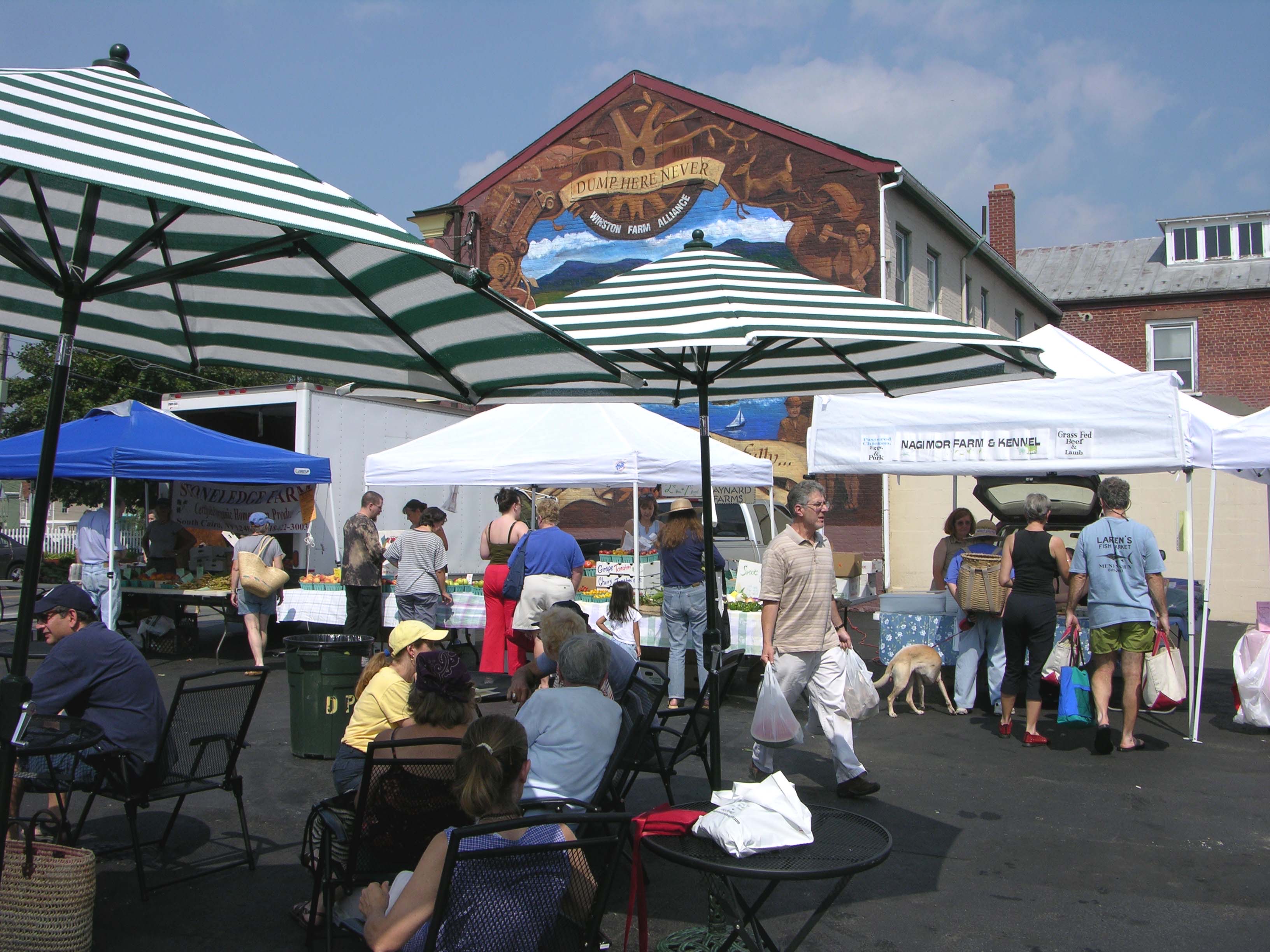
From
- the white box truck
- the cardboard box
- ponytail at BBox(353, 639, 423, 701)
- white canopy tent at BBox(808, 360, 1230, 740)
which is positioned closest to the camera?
ponytail at BBox(353, 639, 423, 701)

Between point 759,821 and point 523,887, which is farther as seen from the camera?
point 759,821

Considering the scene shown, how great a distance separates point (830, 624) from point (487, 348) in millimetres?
2790

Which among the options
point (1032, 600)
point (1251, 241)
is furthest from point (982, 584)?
point (1251, 241)

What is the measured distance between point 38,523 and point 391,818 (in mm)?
1555

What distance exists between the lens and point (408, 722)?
405cm

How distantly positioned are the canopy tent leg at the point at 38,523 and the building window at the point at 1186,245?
32352 mm

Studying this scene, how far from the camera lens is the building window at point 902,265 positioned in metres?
19.5

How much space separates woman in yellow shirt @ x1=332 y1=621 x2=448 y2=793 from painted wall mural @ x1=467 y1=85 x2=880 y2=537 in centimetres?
1420

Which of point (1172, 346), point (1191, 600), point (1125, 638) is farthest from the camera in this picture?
point (1172, 346)

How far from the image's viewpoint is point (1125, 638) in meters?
7.13

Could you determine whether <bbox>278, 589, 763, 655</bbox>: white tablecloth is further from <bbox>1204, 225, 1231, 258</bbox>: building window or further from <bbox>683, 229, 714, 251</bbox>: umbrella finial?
<bbox>1204, 225, 1231, 258</bbox>: building window

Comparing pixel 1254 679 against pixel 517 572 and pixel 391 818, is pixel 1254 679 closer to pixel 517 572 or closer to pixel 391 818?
pixel 517 572

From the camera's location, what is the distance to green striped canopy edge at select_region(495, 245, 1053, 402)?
13.5ft

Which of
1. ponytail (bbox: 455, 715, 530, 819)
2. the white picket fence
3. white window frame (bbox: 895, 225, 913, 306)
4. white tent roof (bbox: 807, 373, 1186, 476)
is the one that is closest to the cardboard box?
white window frame (bbox: 895, 225, 913, 306)
